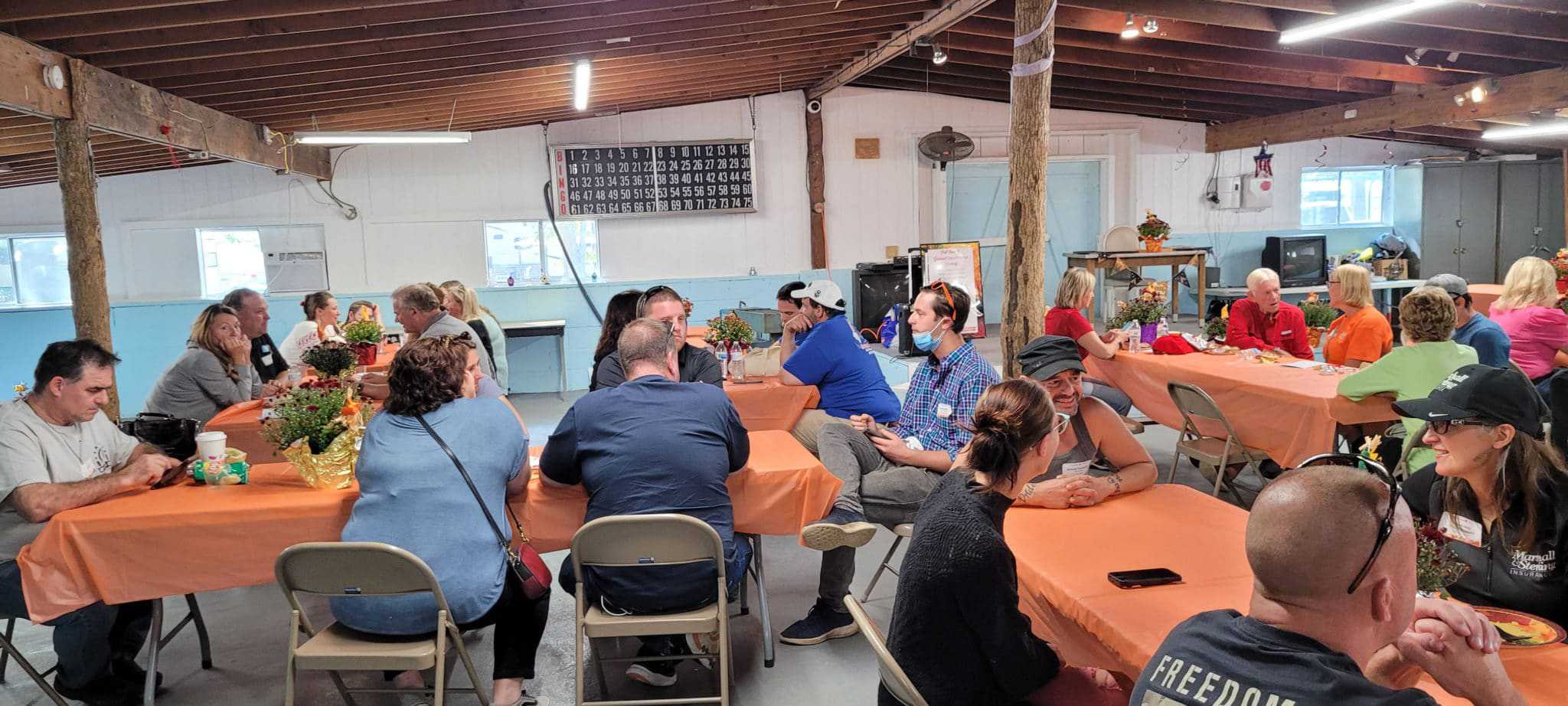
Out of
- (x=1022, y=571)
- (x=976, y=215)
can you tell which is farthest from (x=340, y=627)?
(x=976, y=215)

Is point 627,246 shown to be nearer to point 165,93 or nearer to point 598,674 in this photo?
point 165,93

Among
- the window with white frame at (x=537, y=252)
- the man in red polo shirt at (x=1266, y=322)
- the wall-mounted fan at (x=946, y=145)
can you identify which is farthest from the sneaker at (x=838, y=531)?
the wall-mounted fan at (x=946, y=145)

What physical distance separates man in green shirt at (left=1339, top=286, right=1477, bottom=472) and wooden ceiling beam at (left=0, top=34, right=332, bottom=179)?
6.61 metres

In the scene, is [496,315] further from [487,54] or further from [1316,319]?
[1316,319]

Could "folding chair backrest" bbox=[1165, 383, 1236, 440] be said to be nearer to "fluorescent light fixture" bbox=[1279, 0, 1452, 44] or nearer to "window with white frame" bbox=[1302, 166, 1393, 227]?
"fluorescent light fixture" bbox=[1279, 0, 1452, 44]

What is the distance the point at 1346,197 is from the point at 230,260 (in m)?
14.4

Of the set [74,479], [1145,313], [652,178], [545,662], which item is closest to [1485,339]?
[1145,313]

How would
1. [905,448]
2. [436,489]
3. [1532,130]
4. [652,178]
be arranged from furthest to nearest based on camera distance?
[652,178] → [1532,130] → [905,448] → [436,489]

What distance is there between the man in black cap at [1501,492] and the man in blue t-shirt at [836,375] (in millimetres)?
2706

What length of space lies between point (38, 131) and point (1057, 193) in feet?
34.6

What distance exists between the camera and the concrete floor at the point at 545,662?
337 centimetres

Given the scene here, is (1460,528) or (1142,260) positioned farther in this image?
(1142,260)

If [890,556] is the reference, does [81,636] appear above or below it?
above

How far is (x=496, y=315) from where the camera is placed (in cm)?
1073
